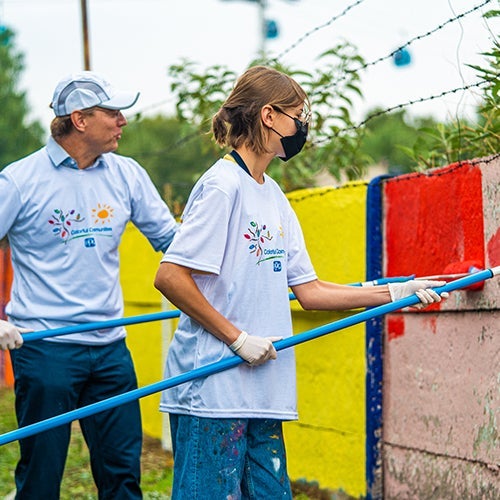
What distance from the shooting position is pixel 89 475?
238 inches

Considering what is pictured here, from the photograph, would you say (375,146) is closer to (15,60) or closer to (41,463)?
(15,60)

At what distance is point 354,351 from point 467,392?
93cm

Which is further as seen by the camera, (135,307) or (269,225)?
(135,307)

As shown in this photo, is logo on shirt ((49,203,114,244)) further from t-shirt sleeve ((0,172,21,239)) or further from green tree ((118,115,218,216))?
green tree ((118,115,218,216))

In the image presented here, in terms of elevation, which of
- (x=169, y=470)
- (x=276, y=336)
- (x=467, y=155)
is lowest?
(x=169, y=470)

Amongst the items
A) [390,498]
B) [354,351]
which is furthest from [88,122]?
[390,498]

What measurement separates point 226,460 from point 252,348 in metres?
0.36

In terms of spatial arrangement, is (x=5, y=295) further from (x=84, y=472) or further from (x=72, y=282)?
(x=72, y=282)

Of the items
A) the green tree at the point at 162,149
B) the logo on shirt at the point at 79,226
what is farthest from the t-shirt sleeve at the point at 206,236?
the green tree at the point at 162,149

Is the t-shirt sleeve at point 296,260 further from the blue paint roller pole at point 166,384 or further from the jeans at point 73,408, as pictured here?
the jeans at point 73,408

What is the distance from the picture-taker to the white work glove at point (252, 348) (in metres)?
2.92

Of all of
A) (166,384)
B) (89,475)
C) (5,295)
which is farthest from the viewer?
(5,295)

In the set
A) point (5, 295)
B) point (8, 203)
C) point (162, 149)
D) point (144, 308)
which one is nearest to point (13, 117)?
point (162, 149)

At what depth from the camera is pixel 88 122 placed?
4.05 meters
